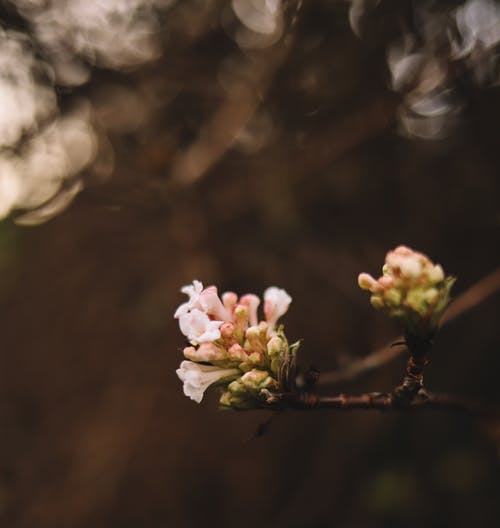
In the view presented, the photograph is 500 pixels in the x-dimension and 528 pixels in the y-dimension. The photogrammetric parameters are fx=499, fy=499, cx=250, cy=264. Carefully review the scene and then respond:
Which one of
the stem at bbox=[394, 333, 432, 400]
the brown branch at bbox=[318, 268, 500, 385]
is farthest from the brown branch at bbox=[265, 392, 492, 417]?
the brown branch at bbox=[318, 268, 500, 385]

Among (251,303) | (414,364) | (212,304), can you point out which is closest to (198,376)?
(212,304)

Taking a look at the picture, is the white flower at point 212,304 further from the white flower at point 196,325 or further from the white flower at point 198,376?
the white flower at point 198,376

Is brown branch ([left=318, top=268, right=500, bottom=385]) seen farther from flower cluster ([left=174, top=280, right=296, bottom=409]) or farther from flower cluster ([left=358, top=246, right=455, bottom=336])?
flower cluster ([left=358, top=246, right=455, bottom=336])

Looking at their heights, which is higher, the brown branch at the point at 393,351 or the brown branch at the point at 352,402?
the brown branch at the point at 352,402

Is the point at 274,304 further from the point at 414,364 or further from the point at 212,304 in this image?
the point at 414,364

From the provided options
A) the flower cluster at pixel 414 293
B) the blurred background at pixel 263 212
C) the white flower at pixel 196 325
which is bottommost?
the blurred background at pixel 263 212

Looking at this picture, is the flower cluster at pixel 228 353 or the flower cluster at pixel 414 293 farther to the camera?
the flower cluster at pixel 228 353

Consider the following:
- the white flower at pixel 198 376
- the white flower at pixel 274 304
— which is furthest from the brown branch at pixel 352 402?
the white flower at pixel 274 304
